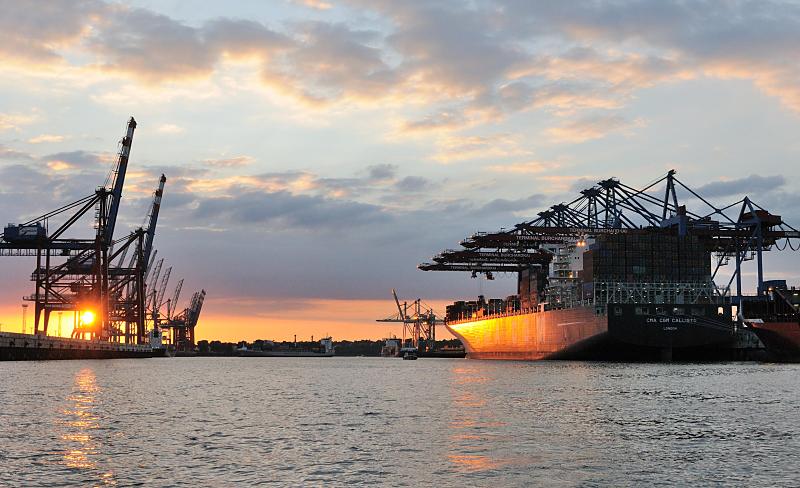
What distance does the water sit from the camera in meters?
24.7

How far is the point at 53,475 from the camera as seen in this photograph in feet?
81.0

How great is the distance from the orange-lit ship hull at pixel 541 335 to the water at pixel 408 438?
50.1 meters

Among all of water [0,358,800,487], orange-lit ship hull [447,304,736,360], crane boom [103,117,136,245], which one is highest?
crane boom [103,117,136,245]

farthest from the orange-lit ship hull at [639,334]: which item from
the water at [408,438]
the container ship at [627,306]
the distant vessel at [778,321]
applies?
the water at [408,438]

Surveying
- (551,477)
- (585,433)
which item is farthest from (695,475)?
(585,433)

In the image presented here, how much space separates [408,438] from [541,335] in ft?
318

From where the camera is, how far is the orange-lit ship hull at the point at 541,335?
4294 inches

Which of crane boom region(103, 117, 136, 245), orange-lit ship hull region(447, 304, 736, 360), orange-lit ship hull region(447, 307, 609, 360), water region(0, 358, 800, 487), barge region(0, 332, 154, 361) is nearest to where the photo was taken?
water region(0, 358, 800, 487)

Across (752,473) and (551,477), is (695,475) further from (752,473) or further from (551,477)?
(551,477)

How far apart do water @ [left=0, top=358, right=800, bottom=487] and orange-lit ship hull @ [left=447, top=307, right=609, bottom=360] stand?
50114 millimetres

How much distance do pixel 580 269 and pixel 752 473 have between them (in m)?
98.4

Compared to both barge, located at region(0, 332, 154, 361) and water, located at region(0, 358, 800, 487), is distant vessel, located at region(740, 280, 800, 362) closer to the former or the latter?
water, located at region(0, 358, 800, 487)

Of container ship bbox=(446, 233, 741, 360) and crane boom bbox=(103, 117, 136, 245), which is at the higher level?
crane boom bbox=(103, 117, 136, 245)

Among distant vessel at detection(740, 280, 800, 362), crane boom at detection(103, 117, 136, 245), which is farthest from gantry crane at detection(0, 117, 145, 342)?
distant vessel at detection(740, 280, 800, 362)
